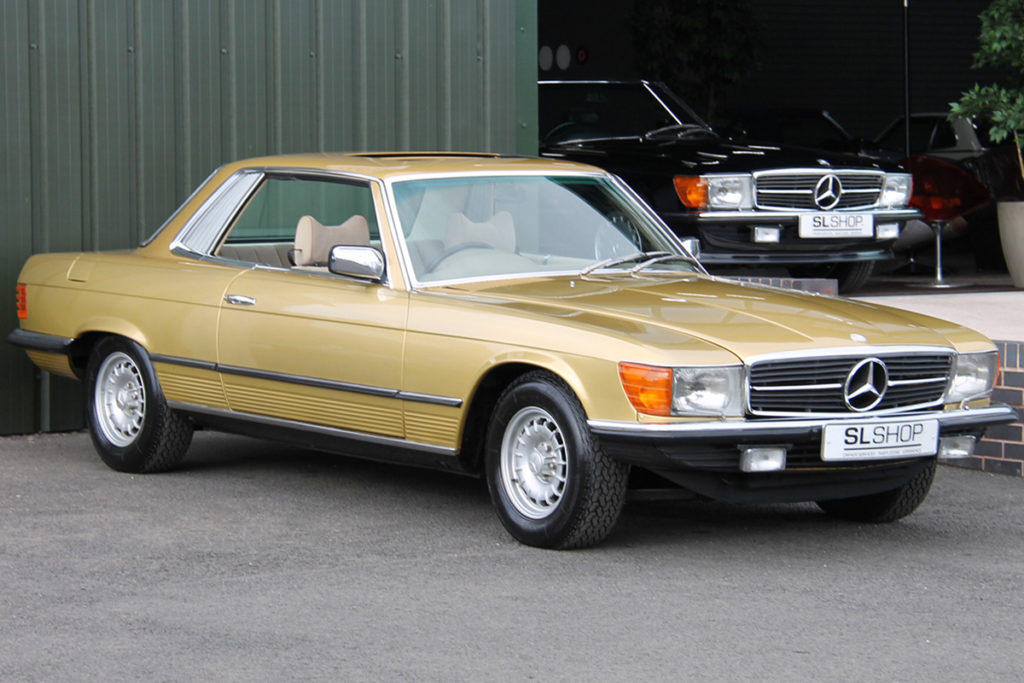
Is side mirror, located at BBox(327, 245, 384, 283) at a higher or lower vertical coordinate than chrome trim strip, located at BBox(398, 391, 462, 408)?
higher

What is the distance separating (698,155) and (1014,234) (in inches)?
133

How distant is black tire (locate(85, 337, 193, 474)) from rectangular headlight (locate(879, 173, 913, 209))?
18.6ft

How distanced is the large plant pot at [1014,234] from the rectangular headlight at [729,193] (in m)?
3.30

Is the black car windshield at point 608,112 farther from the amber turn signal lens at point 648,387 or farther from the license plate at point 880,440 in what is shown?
the amber turn signal lens at point 648,387

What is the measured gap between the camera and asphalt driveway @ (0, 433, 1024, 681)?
430cm

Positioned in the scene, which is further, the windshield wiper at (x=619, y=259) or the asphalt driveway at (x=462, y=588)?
the windshield wiper at (x=619, y=259)

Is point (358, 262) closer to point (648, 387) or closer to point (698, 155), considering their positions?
point (648, 387)

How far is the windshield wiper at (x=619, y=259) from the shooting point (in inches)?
258

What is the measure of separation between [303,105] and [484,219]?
3249 millimetres

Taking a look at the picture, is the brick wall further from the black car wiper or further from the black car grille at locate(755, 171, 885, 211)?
the black car wiper

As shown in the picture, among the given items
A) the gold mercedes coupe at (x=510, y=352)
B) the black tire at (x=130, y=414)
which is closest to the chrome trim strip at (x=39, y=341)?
the gold mercedes coupe at (x=510, y=352)

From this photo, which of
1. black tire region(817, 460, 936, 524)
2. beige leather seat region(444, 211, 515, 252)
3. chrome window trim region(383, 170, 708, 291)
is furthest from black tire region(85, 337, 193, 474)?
black tire region(817, 460, 936, 524)

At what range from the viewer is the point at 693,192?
10.4 meters

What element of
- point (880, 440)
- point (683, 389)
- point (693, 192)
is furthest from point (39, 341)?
point (693, 192)
